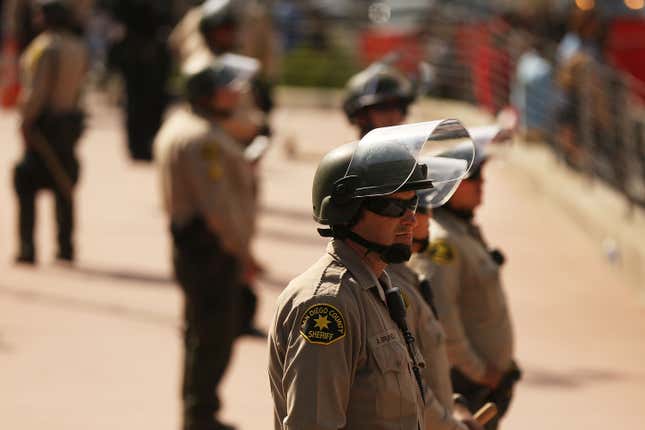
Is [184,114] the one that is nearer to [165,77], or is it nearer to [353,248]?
[353,248]

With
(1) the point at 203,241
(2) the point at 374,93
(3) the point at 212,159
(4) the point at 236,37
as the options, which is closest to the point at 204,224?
(1) the point at 203,241

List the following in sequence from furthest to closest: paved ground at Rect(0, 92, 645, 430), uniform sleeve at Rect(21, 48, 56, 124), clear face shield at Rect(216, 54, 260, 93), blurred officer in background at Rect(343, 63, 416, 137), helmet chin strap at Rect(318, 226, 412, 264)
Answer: uniform sleeve at Rect(21, 48, 56, 124) < paved ground at Rect(0, 92, 645, 430) < clear face shield at Rect(216, 54, 260, 93) < blurred officer in background at Rect(343, 63, 416, 137) < helmet chin strap at Rect(318, 226, 412, 264)

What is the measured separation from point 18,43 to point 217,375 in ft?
34.2

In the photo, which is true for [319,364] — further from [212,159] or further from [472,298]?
[212,159]

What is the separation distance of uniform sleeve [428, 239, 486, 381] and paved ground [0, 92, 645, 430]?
273 cm

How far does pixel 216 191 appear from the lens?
7762 mm

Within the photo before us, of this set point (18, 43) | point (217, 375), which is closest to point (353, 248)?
point (217, 375)

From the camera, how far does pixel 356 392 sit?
13.5 feet

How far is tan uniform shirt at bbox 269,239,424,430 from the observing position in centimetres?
401

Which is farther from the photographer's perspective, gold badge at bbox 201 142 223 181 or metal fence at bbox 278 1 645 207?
metal fence at bbox 278 1 645 207

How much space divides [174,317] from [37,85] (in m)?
2.63

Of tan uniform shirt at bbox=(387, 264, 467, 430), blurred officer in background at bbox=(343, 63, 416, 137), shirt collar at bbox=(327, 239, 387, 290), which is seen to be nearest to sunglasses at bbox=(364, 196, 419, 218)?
shirt collar at bbox=(327, 239, 387, 290)

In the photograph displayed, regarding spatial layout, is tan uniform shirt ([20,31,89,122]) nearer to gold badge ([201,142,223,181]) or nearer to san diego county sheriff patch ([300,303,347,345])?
gold badge ([201,142,223,181])

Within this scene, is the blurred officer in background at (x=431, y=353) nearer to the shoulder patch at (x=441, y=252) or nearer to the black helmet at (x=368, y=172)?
the shoulder patch at (x=441, y=252)
